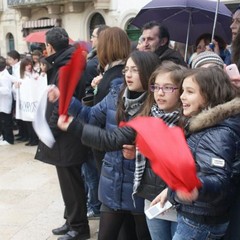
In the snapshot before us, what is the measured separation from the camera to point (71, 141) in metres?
3.55

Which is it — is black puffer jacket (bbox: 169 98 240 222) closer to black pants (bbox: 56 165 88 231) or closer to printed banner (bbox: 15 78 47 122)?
black pants (bbox: 56 165 88 231)

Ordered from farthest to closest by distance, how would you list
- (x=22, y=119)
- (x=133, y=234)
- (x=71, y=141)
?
(x=22, y=119)
(x=71, y=141)
(x=133, y=234)

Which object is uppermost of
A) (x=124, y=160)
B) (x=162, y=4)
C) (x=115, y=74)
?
(x=162, y=4)

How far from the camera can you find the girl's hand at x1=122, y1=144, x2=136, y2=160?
7.93ft

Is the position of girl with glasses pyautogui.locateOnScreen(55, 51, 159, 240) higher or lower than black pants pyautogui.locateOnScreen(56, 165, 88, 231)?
higher

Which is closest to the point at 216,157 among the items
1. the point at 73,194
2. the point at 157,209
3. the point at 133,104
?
the point at 157,209

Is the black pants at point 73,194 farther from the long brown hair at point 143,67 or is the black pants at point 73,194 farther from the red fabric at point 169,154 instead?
the red fabric at point 169,154

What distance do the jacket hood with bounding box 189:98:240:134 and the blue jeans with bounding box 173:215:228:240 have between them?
472 mm

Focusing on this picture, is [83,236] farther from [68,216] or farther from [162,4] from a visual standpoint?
[162,4]

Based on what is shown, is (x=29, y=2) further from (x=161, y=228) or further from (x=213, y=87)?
(x=213, y=87)

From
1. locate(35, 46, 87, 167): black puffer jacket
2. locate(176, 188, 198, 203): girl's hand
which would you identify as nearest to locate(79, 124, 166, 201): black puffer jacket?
locate(176, 188, 198, 203): girl's hand

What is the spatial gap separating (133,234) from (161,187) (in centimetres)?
80

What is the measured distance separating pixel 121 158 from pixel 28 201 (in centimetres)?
254

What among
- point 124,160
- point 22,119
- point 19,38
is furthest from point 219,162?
point 19,38
